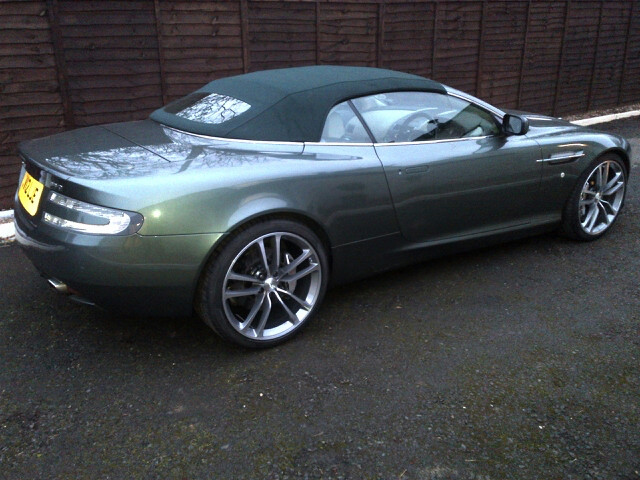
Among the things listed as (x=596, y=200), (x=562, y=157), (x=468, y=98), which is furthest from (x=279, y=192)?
(x=596, y=200)

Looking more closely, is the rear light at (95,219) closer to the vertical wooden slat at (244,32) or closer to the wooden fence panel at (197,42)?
the wooden fence panel at (197,42)

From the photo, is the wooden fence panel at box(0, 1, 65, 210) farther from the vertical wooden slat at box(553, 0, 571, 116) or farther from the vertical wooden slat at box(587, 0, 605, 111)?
the vertical wooden slat at box(587, 0, 605, 111)

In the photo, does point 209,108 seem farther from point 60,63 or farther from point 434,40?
point 434,40

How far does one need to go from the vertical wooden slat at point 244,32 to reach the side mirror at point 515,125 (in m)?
3.62

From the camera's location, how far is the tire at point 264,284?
2998 mm

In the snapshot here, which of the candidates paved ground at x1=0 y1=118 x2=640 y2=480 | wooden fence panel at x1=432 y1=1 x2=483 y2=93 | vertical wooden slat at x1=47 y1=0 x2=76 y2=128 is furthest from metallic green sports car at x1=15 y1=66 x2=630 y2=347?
wooden fence panel at x1=432 y1=1 x2=483 y2=93

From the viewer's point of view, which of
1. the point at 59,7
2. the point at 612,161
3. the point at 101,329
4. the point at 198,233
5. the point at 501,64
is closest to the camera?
the point at 198,233

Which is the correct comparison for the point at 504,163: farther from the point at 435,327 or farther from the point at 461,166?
the point at 435,327

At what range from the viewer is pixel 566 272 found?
4.25 metres

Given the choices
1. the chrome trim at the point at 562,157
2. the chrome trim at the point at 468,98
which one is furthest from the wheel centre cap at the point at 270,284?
the chrome trim at the point at 562,157

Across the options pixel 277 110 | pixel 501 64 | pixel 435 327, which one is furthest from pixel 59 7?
pixel 501 64

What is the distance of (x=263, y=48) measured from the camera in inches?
273

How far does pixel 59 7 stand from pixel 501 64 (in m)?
6.74

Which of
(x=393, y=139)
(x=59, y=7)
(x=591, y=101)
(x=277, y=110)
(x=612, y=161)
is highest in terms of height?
(x=59, y=7)
